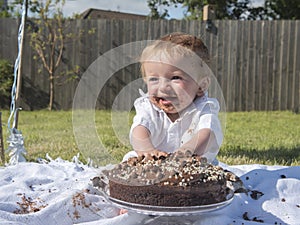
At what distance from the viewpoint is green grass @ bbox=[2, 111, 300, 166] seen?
2055 mm

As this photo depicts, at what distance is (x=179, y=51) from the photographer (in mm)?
1645

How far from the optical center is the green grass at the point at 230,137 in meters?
2.05

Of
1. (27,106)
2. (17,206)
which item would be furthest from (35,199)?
(27,106)

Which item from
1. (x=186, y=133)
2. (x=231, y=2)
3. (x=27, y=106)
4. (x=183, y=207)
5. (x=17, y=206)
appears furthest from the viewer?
(x=231, y=2)

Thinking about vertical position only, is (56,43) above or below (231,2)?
below

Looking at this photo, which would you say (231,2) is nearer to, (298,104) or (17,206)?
(298,104)

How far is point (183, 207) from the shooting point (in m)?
1.38

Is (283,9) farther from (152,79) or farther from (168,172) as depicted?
(168,172)

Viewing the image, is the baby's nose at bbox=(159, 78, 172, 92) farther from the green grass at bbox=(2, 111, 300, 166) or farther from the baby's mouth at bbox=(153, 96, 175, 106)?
the green grass at bbox=(2, 111, 300, 166)

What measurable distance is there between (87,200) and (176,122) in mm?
519

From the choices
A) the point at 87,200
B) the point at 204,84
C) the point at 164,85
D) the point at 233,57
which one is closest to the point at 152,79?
the point at 164,85

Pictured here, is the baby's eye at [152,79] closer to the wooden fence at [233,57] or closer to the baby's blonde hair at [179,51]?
the baby's blonde hair at [179,51]

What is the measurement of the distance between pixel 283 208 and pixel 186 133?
0.50m

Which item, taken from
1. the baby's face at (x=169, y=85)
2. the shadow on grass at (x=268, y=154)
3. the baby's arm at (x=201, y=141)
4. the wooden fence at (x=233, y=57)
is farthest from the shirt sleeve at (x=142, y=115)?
the wooden fence at (x=233, y=57)
